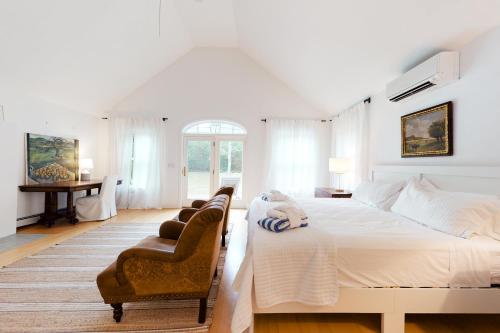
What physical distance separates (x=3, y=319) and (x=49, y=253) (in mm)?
1463

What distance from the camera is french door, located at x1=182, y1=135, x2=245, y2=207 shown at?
21.5ft

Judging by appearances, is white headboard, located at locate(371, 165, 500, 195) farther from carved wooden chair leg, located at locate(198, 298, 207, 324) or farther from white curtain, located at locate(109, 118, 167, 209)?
white curtain, located at locate(109, 118, 167, 209)

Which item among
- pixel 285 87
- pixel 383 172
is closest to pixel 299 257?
pixel 383 172

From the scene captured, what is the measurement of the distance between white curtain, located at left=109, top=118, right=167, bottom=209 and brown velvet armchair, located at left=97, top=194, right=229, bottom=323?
456cm

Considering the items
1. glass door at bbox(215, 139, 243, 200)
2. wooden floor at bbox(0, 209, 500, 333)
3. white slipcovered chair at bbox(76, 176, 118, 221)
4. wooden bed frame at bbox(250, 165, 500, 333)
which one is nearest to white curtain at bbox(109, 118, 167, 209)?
white slipcovered chair at bbox(76, 176, 118, 221)

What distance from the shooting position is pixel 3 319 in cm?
195

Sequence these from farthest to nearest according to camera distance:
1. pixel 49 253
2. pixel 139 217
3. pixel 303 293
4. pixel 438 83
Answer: pixel 139 217
pixel 49 253
pixel 438 83
pixel 303 293

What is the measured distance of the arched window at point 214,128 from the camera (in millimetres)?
6579

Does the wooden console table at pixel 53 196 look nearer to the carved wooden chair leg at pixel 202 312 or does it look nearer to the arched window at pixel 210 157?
the arched window at pixel 210 157

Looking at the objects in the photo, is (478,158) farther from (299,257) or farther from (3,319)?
(3,319)

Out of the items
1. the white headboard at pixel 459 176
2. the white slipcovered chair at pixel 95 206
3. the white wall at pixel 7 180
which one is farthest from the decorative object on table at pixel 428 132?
the white wall at pixel 7 180

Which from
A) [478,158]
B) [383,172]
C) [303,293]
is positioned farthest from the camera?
[383,172]

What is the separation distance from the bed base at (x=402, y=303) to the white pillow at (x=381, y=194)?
134 centimetres

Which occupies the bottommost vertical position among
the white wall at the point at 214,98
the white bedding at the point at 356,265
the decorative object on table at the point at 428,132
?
the white bedding at the point at 356,265
